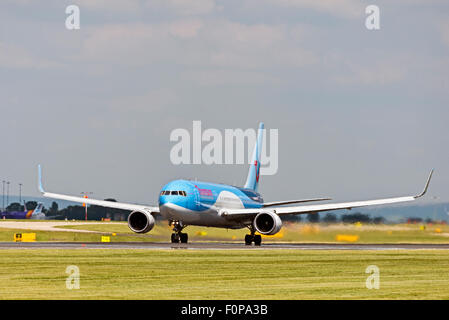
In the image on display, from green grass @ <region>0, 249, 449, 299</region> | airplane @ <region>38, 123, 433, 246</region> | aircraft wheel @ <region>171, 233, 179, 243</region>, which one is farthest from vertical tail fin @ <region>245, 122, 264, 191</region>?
green grass @ <region>0, 249, 449, 299</region>

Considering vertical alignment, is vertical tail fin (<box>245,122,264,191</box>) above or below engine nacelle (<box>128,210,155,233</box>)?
above

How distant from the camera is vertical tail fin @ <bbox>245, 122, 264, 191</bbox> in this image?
9425 centimetres

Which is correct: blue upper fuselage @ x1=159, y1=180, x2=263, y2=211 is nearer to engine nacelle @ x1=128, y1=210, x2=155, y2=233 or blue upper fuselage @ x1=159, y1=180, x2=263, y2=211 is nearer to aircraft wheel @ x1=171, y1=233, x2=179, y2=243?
aircraft wheel @ x1=171, y1=233, x2=179, y2=243

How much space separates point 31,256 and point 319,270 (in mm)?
16550

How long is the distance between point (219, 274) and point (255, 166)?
2224 inches

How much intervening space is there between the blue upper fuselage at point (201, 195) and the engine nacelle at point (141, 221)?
377 cm

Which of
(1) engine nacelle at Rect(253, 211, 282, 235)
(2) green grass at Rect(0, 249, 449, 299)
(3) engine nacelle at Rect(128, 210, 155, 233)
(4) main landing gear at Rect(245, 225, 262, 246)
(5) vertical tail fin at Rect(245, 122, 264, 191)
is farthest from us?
(5) vertical tail fin at Rect(245, 122, 264, 191)

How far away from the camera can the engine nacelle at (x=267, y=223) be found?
72.7 m

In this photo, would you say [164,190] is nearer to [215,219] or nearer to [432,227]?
[215,219]

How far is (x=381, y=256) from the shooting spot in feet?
177

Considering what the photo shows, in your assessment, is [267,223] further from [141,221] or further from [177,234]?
[141,221]

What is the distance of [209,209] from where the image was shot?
2918 inches

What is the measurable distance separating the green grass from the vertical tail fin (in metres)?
36.7
